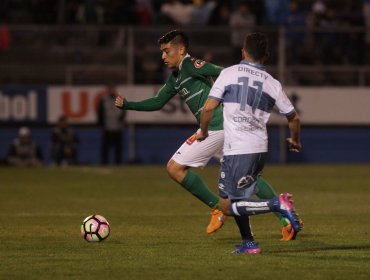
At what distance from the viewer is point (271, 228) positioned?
42.6 ft

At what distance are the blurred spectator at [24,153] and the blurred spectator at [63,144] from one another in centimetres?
51

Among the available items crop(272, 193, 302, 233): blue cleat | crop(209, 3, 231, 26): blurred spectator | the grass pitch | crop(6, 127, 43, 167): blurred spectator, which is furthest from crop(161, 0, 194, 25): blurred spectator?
crop(272, 193, 302, 233): blue cleat

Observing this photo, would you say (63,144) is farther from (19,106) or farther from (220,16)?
(220,16)

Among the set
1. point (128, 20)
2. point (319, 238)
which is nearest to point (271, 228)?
point (319, 238)

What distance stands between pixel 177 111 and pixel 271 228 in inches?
616

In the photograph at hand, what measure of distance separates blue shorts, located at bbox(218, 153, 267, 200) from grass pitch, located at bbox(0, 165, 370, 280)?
64 cm

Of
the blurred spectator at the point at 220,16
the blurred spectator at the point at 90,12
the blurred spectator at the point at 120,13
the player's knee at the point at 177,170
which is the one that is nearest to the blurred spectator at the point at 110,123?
the blurred spectator at the point at 120,13

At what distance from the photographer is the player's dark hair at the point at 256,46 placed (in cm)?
982

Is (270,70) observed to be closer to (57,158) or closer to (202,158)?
(57,158)

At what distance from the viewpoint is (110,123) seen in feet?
90.7

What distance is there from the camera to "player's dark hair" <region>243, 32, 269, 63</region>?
32.2 feet

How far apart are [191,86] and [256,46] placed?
2.29 metres

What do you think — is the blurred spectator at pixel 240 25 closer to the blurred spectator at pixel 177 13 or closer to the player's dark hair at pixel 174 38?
the blurred spectator at pixel 177 13

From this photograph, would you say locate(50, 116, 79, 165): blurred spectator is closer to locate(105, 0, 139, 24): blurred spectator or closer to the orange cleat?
locate(105, 0, 139, 24): blurred spectator
